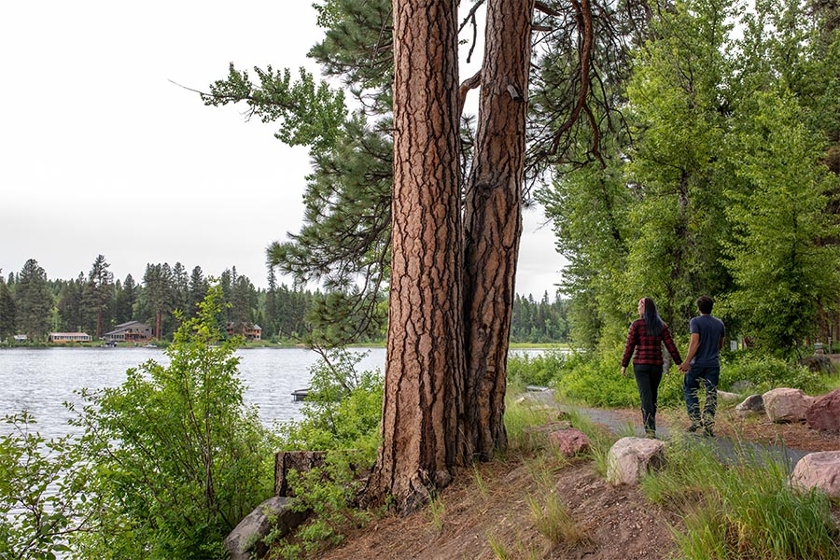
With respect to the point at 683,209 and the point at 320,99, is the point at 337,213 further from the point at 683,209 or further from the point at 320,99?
the point at 683,209

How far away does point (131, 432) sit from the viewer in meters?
6.41

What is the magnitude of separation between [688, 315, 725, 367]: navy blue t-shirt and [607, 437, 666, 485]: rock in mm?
3343

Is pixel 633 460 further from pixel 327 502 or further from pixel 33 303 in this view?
pixel 33 303

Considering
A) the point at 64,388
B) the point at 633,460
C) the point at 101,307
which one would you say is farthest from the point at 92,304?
the point at 633,460

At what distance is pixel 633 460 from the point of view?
183 inches

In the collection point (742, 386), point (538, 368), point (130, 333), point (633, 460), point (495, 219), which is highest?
point (495, 219)

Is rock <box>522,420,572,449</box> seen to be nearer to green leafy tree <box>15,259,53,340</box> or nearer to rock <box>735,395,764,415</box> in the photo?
rock <box>735,395,764,415</box>

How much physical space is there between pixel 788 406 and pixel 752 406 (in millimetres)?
Result: 746

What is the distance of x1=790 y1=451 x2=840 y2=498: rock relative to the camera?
3637mm

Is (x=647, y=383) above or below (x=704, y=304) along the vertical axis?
below

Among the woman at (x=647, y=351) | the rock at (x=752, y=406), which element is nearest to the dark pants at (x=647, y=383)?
the woman at (x=647, y=351)

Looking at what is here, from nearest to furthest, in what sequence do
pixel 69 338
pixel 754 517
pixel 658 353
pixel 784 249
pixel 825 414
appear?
pixel 754 517, pixel 658 353, pixel 825 414, pixel 784 249, pixel 69 338

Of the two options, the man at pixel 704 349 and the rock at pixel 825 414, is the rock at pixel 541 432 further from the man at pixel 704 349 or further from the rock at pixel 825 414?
the rock at pixel 825 414

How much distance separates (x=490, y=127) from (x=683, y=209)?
457 inches
